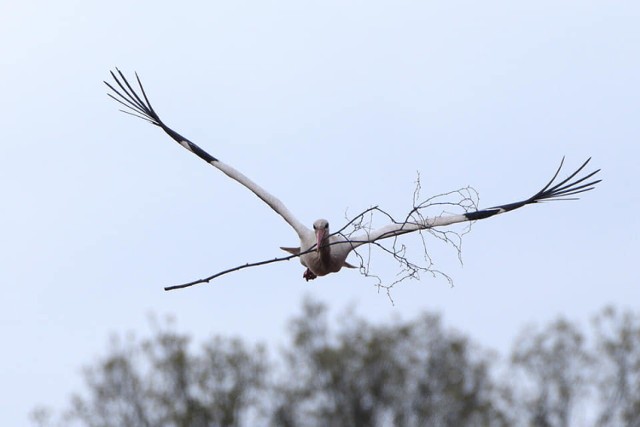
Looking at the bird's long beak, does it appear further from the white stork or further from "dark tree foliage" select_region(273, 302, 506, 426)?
"dark tree foliage" select_region(273, 302, 506, 426)

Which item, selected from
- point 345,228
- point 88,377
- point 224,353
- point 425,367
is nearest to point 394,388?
point 425,367

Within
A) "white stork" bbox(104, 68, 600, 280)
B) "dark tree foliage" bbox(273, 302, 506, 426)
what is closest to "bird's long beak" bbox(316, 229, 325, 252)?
"white stork" bbox(104, 68, 600, 280)

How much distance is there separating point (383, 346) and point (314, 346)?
1.90 m

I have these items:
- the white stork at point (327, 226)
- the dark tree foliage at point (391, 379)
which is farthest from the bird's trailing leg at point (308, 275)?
the dark tree foliage at point (391, 379)

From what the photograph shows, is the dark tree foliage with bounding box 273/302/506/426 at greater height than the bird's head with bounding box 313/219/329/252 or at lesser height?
greater

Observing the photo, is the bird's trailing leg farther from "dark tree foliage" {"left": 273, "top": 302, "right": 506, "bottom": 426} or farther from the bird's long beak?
"dark tree foliage" {"left": 273, "top": 302, "right": 506, "bottom": 426}

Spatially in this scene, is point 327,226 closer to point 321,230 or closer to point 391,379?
point 321,230

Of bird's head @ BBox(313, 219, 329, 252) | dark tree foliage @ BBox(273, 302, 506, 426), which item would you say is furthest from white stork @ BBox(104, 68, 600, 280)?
dark tree foliage @ BBox(273, 302, 506, 426)

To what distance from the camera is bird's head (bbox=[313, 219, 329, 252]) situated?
590 inches

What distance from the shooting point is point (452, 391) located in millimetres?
45000

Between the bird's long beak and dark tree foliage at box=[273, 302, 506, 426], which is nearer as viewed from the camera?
the bird's long beak

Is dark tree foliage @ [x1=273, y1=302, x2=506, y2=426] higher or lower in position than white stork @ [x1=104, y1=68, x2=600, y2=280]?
higher

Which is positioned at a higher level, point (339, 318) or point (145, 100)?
point (339, 318)

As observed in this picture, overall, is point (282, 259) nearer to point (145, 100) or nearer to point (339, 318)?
point (145, 100)
